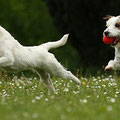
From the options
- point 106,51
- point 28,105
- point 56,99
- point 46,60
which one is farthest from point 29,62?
point 106,51

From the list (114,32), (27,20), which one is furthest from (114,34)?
(27,20)

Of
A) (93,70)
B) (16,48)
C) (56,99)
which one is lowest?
(93,70)

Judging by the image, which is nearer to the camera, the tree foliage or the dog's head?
the dog's head

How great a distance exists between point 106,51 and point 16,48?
8783 millimetres

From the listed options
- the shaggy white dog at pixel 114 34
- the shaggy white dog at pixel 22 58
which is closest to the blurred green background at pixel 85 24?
the shaggy white dog at pixel 22 58

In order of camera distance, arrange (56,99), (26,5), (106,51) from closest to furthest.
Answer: (56,99), (106,51), (26,5)

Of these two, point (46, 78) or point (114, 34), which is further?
point (46, 78)

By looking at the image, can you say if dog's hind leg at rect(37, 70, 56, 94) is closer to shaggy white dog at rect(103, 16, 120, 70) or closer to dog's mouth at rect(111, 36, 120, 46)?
shaggy white dog at rect(103, 16, 120, 70)

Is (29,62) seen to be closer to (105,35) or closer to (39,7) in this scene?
(105,35)

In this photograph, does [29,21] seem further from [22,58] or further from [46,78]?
[22,58]

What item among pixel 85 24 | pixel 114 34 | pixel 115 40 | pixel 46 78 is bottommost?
pixel 46 78

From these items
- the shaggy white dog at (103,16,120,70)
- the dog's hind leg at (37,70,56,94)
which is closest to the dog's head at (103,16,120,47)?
the shaggy white dog at (103,16,120,70)

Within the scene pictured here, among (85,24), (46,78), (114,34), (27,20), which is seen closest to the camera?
(114,34)

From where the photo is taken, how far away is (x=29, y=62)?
775cm
